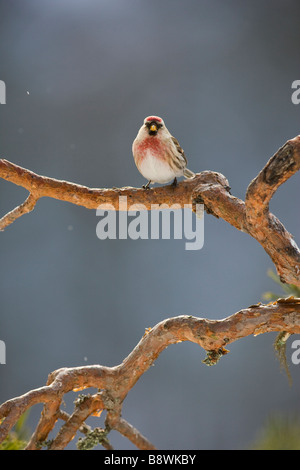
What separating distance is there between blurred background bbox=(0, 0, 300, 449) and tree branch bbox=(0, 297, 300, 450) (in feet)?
4.44

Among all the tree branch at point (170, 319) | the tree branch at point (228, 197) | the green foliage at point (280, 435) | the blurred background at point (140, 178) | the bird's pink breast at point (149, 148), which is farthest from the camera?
the blurred background at point (140, 178)

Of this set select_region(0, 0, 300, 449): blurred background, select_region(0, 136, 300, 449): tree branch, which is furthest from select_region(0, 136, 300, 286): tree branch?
select_region(0, 0, 300, 449): blurred background

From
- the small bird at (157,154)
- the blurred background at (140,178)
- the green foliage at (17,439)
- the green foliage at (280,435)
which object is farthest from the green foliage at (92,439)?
the blurred background at (140,178)

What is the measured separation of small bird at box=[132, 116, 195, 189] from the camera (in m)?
Result: 1.85

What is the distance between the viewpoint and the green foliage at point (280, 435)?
1661 mm

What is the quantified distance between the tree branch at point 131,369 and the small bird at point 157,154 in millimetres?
571

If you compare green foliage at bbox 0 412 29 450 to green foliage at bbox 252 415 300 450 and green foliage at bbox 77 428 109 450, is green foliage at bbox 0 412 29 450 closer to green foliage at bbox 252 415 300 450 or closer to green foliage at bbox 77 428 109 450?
green foliage at bbox 77 428 109 450

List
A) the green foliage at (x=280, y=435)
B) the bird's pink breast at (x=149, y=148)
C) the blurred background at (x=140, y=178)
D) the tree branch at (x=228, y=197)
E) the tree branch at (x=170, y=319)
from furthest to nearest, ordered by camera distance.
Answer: the blurred background at (x=140, y=178) < the bird's pink breast at (x=149, y=148) < the green foliage at (x=280, y=435) < the tree branch at (x=170, y=319) < the tree branch at (x=228, y=197)

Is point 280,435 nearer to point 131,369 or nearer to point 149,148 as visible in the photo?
point 131,369

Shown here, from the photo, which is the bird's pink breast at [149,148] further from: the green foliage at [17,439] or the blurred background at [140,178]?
the blurred background at [140,178]

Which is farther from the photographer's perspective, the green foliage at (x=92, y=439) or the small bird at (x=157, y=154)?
the small bird at (x=157, y=154)

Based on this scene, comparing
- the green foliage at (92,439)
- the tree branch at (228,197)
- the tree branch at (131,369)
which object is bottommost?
the green foliage at (92,439)

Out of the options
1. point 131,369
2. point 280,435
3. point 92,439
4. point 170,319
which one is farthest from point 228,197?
point 92,439
